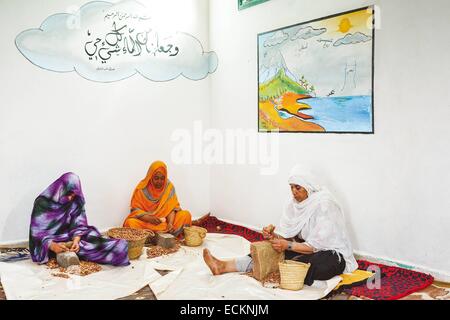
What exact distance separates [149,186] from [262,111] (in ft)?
4.54

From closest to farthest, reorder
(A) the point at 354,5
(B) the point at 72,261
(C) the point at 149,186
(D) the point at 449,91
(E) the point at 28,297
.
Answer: (E) the point at 28,297 < (D) the point at 449,91 < (B) the point at 72,261 < (A) the point at 354,5 < (C) the point at 149,186

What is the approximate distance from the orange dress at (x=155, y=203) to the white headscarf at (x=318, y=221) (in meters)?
1.37

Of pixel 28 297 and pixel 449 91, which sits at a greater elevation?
pixel 449 91

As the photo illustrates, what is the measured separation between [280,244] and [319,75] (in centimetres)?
164

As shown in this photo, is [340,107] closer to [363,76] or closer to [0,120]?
[363,76]

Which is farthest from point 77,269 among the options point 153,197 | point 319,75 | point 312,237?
point 319,75

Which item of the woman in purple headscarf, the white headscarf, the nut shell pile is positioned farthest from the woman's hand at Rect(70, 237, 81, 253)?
the white headscarf

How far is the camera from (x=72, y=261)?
357 centimetres

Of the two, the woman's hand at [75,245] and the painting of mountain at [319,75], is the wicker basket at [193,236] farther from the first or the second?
the painting of mountain at [319,75]

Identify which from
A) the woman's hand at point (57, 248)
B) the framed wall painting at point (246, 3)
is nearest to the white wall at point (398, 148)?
the framed wall painting at point (246, 3)

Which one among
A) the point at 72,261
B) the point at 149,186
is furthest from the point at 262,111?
the point at 72,261

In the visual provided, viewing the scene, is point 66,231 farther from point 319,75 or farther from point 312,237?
point 319,75

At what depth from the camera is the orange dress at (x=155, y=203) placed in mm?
4527

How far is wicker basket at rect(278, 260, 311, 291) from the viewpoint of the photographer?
3143 millimetres
